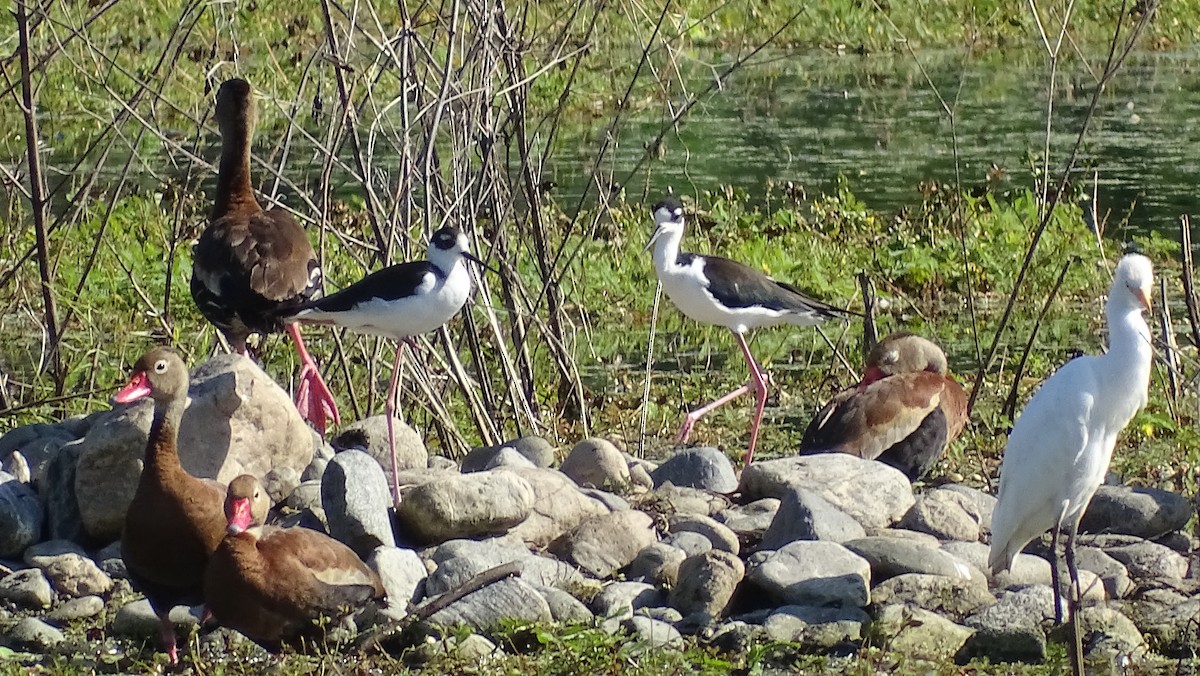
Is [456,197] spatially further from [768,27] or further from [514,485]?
[768,27]

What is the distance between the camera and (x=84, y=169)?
16.2m

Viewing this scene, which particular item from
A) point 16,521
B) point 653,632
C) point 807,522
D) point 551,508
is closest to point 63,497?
point 16,521

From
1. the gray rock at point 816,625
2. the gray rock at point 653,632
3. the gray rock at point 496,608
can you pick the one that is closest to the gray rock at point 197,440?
the gray rock at point 496,608

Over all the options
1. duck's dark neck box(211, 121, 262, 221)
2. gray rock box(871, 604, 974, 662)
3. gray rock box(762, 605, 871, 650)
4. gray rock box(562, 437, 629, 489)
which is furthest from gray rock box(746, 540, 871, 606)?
duck's dark neck box(211, 121, 262, 221)

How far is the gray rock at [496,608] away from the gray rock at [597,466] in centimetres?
148

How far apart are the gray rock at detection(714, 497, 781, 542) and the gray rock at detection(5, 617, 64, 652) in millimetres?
2485

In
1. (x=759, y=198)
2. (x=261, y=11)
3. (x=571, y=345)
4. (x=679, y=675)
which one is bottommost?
(x=679, y=675)

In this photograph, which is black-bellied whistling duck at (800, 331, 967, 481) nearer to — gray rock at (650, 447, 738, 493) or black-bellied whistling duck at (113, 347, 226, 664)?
gray rock at (650, 447, 738, 493)

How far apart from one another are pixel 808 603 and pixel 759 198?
887 centimetres

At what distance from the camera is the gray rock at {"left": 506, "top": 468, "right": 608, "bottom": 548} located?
278 inches

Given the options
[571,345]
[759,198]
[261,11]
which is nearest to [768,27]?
[261,11]

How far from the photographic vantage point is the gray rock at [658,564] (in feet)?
21.9

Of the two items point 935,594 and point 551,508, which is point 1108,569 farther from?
point 551,508

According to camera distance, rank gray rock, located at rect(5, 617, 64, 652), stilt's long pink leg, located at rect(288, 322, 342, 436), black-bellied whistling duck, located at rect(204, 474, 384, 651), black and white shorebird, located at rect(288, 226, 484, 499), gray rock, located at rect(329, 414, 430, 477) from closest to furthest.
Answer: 1. black-bellied whistling duck, located at rect(204, 474, 384, 651)
2. gray rock, located at rect(5, 617, 64, 652)
3. black and white shorebird, located at rect(288, 226, 484, 499)
4. gray rock, located at rect(329, 414, 430, 477)
5. stilt's long pink leg, located at rect(288, 322, 342, 436)
